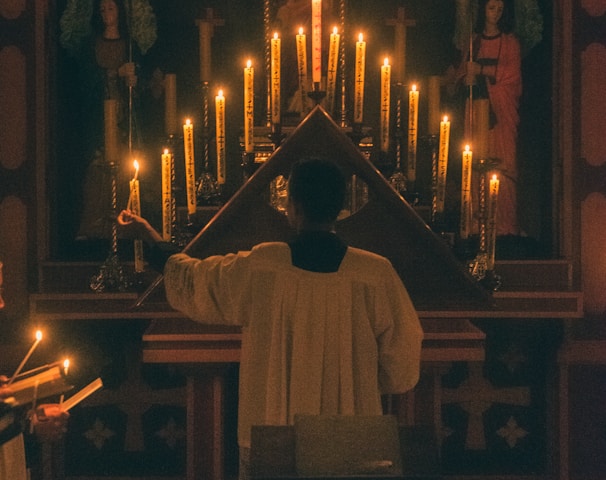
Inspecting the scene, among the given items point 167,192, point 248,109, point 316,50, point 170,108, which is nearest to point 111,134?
point 170,108

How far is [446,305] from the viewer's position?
11.0 feet

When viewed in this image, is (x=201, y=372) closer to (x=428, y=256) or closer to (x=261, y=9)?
(x=428, y=256)

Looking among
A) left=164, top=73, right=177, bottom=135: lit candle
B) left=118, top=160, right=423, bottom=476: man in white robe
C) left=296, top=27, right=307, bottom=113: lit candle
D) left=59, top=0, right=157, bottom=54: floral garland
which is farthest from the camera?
left=59, top=0, right=157, bottom=54: floral garland

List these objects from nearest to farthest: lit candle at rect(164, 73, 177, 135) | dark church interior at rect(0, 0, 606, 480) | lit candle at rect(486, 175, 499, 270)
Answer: lit candle at rect(486, 175, 499, 270), lit candle at rect(164, 73, 177, 135), dark church interior at rect(0, 0, 606, 480)

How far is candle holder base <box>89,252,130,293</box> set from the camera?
491 cm

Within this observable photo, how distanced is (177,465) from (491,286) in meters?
2.17

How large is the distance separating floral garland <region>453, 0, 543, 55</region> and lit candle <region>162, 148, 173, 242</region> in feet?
6.87

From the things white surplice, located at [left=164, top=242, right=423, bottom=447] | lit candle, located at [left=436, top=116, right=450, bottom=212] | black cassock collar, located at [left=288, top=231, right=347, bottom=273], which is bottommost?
white surplice, located at [left=164, top=242, right=423, bottom=447]

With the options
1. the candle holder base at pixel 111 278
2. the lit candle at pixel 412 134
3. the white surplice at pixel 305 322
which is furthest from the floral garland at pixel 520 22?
the white surplice at pixel 305 322

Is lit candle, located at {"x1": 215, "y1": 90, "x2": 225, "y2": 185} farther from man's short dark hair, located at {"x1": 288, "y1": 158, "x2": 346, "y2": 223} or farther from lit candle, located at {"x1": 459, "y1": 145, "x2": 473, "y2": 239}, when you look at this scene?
man's short dark hair, located at {"x1": 288, "y1": 158, "x2": 346, "y2": 223}

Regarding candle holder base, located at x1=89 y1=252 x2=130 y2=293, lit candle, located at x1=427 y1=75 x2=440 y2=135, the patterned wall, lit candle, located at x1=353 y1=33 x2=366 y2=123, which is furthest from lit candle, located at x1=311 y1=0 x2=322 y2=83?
the patterned wall

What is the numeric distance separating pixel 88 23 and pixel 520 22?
234cm

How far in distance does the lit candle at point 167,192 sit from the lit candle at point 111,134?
1.08ft

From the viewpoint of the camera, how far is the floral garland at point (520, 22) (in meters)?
5.54
